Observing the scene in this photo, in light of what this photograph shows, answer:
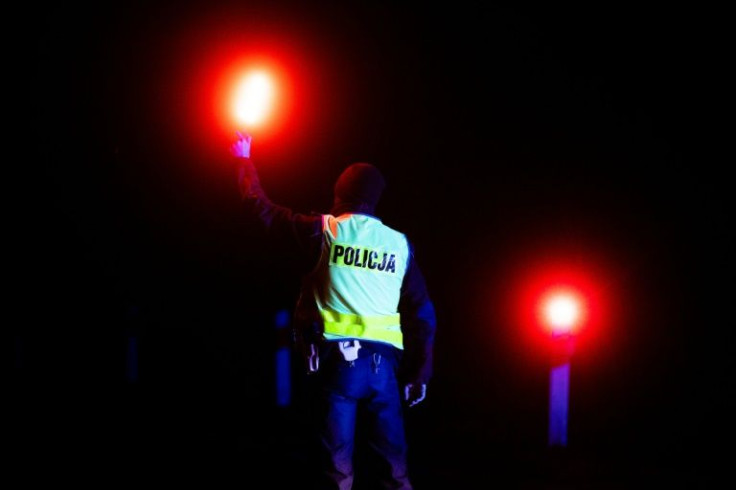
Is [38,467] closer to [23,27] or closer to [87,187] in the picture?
[87,187]

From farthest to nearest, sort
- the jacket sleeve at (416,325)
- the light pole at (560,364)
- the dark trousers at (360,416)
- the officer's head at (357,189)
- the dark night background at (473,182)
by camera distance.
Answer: the dark night background at (473,182) → the light pole at (560,364) → the jacket sleeve at (416,325) → the officer's head at (357,189) → the dark trousers at (360,416)

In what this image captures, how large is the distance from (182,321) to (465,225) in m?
4.02

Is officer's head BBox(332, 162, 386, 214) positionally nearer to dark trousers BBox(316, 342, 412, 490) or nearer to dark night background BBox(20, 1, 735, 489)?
dark trousers BBox(316, 342, 412, 490)

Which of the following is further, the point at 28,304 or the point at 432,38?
the point at 28,304

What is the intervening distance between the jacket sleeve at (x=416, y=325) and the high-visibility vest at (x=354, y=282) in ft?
0.70

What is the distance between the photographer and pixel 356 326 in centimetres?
309

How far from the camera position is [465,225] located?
5.86 metres

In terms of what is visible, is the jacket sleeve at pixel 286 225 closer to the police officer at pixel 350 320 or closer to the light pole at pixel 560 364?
the police officer at pixel 350 320

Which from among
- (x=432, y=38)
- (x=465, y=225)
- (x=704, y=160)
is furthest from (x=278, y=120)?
(x=704, y=160)

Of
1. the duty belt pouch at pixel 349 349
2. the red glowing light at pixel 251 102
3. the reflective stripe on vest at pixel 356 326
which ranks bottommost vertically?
the duty belt pouch at pixel 349 349

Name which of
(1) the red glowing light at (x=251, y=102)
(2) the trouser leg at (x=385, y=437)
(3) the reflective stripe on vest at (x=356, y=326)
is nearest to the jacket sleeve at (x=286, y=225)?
(3) the reflective stripe on vest at (x=356, y=326)

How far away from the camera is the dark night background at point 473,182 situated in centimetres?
514

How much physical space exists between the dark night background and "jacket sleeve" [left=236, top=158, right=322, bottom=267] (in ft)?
7.33

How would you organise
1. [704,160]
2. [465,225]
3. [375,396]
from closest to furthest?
1. [375,396]
2. [704,160]
3. [465,225]
